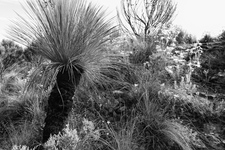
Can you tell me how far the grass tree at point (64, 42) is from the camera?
2363 millimetres

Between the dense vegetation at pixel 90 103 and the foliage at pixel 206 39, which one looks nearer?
the dense vegetation at pixel 90 103

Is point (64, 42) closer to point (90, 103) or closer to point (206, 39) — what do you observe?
point (90, 103)

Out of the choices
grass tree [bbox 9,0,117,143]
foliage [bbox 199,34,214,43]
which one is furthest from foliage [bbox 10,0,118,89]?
foliage [bbox 199,34,214,43]

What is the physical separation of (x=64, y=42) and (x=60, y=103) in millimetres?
763

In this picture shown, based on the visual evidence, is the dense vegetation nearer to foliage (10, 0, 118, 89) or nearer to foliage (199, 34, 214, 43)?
foliage (10, 0, 118, 89)

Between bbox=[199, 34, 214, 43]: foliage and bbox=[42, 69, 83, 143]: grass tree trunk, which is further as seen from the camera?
bbox=[199, 34, 214, 43]: foliage

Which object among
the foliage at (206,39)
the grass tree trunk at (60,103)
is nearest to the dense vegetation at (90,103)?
the grass tree trunk at (60,103)

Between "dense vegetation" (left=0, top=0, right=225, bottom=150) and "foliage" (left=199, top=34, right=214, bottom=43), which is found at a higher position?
"foliage" (left=199, top=34, right=214, bottom=43)

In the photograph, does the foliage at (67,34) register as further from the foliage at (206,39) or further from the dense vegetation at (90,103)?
the foliage at (206,39)

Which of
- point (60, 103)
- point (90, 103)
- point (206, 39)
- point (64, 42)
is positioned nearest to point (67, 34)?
point (64, 42)

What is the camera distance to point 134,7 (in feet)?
25.0

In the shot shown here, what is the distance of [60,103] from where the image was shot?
8.22 feet

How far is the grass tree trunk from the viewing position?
2496mm

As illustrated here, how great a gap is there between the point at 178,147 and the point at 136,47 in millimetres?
2984
